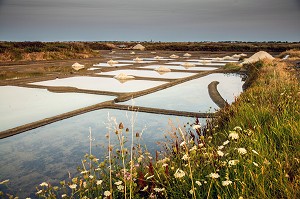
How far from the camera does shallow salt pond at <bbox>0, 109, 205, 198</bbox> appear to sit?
2915 mm

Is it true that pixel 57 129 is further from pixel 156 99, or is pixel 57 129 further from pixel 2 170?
pixel 156 99

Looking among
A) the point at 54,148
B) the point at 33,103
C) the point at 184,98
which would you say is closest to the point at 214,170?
the point at 54,148

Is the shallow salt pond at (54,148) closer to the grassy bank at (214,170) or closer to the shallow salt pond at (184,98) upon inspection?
the grassy bank at (214,170)

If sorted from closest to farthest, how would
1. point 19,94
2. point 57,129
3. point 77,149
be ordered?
1. point 77,149
2. point 57,129
3. point 19,94

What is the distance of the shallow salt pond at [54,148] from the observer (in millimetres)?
2915

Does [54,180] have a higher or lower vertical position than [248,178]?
lower

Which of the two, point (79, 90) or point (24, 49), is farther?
point (24, 49)

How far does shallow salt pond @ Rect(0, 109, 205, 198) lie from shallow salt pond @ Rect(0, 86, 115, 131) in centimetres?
70

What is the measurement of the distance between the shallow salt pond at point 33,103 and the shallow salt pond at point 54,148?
70cm

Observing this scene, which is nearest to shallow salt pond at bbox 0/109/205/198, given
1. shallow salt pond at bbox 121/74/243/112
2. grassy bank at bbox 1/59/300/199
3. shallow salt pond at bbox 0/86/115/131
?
grassy bank at bbox 1/59/300/199

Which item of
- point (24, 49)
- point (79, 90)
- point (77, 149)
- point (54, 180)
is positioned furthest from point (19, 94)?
point (24, 49)

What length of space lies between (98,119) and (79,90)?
10.6 feet

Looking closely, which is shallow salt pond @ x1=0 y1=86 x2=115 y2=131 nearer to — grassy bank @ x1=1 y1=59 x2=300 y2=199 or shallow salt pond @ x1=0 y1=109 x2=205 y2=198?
shallow salt pond @ x1=0 y1=109 x2=205 y2=198

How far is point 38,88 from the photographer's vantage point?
870 cm
